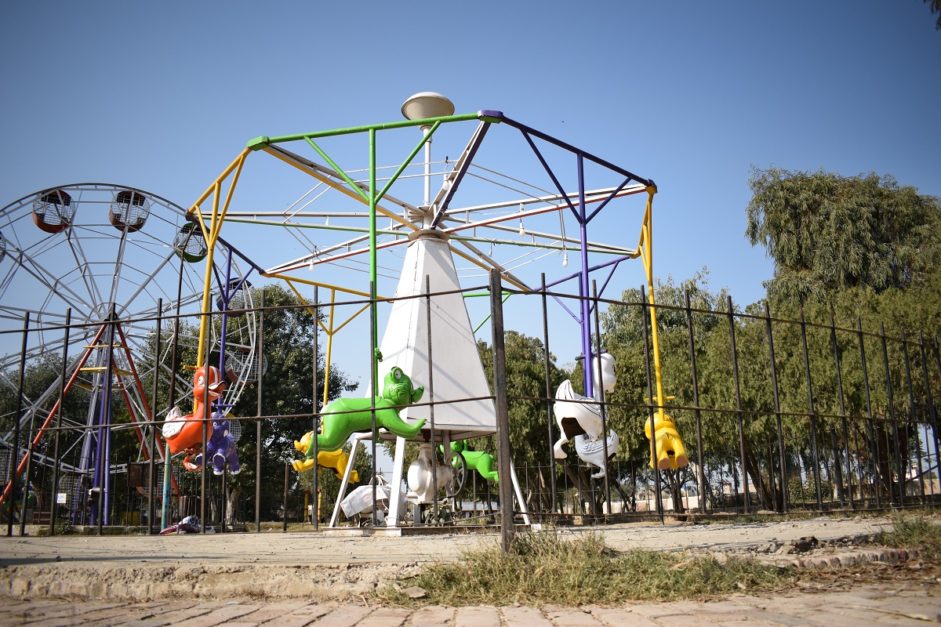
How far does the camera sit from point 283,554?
19.5 feet

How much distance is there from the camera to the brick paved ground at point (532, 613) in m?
3.80

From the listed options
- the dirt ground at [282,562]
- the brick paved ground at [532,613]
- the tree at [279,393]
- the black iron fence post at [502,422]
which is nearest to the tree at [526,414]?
the tree at [279,393]

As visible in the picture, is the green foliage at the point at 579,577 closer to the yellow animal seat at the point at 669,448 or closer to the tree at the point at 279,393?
the yellow animal seat at the point at 669,448

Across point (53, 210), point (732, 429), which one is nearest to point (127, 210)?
point (53, 210)

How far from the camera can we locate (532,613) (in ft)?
13.6

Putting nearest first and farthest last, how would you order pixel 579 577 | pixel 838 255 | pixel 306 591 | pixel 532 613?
pixel 532 613 < pixel 579 577 < pixel 306 591 < pixel 838 255

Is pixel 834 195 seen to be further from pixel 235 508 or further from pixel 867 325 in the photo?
pixel 235 508

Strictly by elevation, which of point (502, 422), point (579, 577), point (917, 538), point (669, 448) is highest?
point (502, 422)

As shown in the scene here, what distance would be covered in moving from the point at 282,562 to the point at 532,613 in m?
1.94

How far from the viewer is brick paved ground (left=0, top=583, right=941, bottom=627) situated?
3.80 metres

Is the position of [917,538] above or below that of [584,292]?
below

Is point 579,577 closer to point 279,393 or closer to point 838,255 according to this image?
point 838,255

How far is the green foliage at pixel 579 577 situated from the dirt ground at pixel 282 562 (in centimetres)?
36

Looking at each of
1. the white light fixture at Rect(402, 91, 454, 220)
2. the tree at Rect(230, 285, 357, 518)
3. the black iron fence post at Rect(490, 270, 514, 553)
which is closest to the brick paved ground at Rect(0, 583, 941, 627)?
the black iron fence post at Rect(490, 270, 514, 553)
